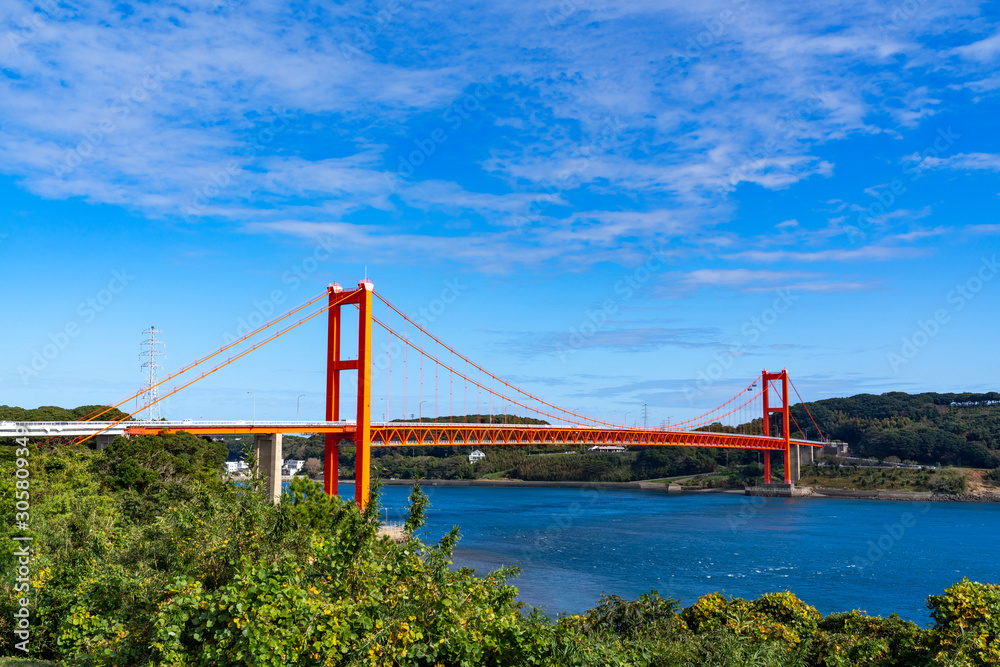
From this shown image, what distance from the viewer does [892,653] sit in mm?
10203

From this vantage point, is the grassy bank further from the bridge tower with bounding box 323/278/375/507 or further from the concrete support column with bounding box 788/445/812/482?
the bridge tower with bounding box 323/278/375/507

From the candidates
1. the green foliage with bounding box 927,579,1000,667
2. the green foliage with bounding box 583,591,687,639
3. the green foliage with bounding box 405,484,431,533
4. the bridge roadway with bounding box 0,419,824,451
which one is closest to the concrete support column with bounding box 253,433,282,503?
the bridge roadway with bounding box 0,419,824,451

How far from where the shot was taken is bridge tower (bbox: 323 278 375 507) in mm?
36375

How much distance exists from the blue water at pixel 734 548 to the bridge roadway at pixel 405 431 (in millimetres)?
5694

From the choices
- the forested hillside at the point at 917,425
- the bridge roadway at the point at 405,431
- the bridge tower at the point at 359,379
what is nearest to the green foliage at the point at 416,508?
the bridge roadway at the point at 405,431

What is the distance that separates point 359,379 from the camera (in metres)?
36.8

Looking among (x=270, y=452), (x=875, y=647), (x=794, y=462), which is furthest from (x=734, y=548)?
(x=794, y=462)

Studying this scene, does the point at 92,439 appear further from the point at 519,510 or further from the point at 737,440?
the point at 737,440

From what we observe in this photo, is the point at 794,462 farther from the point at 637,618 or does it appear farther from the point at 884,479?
the point at 637,618

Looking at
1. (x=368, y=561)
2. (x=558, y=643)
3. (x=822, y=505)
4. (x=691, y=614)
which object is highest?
(x=368, y=561)

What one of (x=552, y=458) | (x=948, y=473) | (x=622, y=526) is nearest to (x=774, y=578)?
(x=622, y=526)

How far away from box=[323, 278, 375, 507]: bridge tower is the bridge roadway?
1.31 meters

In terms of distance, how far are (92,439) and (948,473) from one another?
79617mm

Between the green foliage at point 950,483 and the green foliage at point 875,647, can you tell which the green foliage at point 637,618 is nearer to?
→ the green foliage at point 875,647
